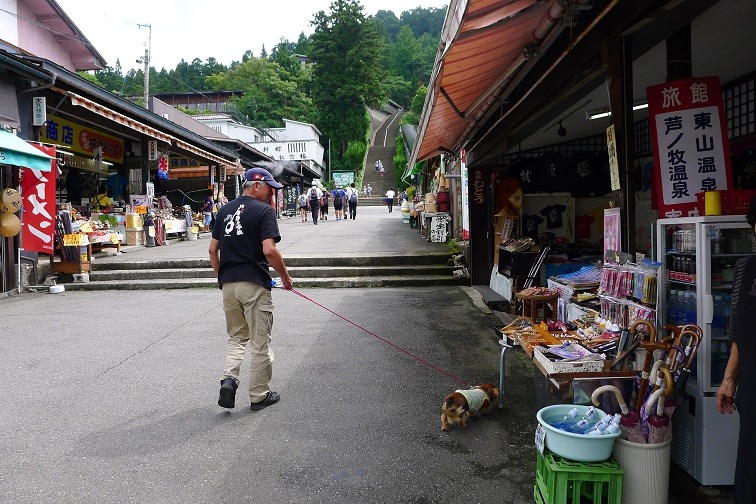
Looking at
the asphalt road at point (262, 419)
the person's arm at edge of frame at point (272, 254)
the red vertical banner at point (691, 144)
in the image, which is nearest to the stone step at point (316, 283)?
the asphalt road at point (262, 419)

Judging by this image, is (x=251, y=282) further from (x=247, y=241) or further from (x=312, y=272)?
(x=312, y=272)

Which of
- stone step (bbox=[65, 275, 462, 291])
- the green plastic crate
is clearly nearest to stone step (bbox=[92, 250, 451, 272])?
stone step (bbox=[65, 275, 462, 291])

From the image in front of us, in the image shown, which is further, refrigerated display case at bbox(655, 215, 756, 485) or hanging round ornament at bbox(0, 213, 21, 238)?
hanging round ornament at bbox(0, 213, 21, 238)

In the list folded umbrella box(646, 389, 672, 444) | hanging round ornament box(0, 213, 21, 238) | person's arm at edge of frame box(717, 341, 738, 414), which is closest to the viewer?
person's arm at edge of frame box(717, 341, 738, 414)

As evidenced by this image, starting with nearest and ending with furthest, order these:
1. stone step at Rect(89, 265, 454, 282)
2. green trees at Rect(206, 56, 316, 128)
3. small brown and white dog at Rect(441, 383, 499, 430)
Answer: small brown and white dog at Rect(441, 383, 499, 430) < stone step at Rect(89, 265, 454, 282) < green trees at Rect(206, 56, 316, 128)

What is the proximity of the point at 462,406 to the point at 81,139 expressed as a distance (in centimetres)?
1530

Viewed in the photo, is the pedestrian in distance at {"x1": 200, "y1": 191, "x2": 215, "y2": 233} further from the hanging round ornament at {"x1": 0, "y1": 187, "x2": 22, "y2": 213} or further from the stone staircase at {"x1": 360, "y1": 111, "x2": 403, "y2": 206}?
the stone staircase at {"x1": 360, "y1": 111, "x2": 403, "y2": 206}

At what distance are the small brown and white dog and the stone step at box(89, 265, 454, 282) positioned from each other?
7305 millimetres

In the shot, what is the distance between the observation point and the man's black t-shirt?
4664mm

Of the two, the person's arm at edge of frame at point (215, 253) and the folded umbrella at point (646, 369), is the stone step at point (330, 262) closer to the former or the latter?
the person's arm at edge of frame at point (215, 253)

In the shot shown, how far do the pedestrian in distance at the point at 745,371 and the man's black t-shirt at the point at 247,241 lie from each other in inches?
129

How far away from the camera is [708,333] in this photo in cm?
314

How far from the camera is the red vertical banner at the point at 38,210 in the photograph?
1047 cm

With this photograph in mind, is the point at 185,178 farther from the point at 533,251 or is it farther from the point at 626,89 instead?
the point at 626,89
